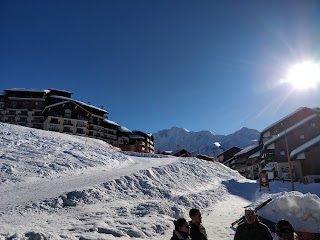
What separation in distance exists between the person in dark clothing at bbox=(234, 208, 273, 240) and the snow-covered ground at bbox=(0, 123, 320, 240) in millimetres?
6021

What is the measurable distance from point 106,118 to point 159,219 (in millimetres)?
77162

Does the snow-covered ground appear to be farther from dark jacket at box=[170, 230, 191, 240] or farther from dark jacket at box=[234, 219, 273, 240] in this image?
dark jacket at box=[234, 219, 273, 240]

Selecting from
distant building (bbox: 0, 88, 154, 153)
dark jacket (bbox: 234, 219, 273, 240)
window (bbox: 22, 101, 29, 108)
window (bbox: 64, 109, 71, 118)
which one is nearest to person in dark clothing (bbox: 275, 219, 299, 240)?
dark jacket (bbox: 234, 219, 273, 240)

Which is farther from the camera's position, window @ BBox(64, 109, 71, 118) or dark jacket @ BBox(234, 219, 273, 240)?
window @ BBox(64, 109, 71, 118)

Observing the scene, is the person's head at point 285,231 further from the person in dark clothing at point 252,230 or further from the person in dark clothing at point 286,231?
the person in dark clothing at point 252,230

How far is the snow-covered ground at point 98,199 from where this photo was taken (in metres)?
11.0

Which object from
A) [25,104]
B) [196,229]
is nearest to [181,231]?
[196,229]

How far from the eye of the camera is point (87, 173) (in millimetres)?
22219

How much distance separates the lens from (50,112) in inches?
2726

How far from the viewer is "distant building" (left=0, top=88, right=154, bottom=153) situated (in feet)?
229

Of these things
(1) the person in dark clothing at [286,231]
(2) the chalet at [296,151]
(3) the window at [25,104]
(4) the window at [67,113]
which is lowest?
(1) the person in dark clothing at [286,231]

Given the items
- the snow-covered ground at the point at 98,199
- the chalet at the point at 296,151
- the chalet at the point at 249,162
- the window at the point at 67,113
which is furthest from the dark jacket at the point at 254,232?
the chalet at the point at 249,162

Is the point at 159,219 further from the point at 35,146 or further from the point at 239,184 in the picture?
the point at 239,184

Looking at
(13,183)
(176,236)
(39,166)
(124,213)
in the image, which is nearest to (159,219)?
(124,213)
